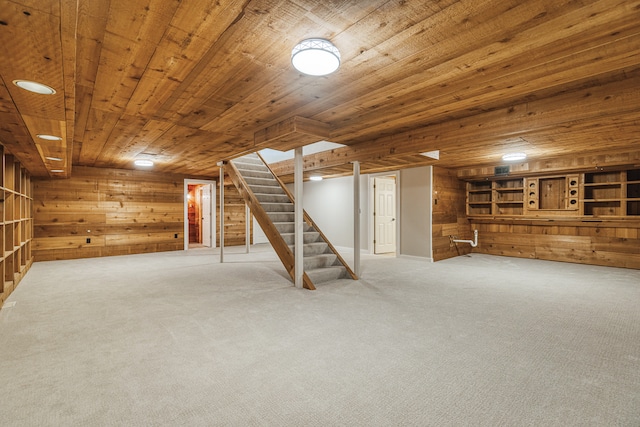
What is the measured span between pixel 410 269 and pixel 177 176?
244 inches

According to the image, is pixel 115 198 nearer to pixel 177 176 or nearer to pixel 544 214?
pixel 177 176

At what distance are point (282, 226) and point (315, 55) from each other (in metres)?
3.52

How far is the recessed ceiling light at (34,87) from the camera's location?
5.59 ft

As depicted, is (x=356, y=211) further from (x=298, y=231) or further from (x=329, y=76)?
(x=329, y=76)

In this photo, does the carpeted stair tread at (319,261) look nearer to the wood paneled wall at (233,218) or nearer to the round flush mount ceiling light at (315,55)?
the round flush mount ceiling light at (315,55)

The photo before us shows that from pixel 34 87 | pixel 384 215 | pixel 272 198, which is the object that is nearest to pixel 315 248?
pixel 272 198

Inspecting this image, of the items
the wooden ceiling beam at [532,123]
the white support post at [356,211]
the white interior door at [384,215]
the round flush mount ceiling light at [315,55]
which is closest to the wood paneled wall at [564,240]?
the white interior door at [384,215]

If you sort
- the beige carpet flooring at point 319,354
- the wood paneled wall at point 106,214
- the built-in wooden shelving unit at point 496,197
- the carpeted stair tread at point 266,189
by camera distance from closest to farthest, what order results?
the beige carpet flooring at point 319,354 → the carpeted stair tread at point 266,189 → the wood paneled wall at point 106,214 → the built-in wooden shelving unit at point 496,197

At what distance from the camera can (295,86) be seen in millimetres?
2445

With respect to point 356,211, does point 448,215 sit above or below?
below

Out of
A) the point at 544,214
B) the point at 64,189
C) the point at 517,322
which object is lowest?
the point at 517,322

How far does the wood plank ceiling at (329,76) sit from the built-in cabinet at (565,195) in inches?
92.4

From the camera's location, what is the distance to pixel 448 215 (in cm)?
688

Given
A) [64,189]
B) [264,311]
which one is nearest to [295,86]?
[264,311]
